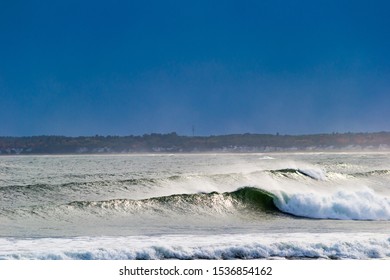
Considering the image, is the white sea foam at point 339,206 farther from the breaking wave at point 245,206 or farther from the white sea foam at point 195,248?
the white sea foam at point 195,248

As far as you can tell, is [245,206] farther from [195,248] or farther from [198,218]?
[195,248]

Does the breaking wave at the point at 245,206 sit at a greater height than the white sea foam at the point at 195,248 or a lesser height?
greater

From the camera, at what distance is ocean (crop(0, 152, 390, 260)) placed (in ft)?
31.9

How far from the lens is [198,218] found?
48.1ft

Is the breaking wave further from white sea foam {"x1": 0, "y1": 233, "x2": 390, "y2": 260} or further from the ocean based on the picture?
white sea foam {"x1": 0, "y1": 233, "x2": 390, "y2": 260}

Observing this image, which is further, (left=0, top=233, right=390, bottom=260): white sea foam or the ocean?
the ocean

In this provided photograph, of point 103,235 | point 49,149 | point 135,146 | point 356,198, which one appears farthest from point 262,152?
point 103,235

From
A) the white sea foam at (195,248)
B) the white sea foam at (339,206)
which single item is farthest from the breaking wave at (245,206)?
the white sea foam at (195,248)

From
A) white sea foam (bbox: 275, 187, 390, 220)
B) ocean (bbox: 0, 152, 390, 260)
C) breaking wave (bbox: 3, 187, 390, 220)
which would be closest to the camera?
ocean (bbox: 0, 152, 390, 260)

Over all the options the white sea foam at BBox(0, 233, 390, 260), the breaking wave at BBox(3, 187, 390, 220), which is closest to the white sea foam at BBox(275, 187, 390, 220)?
the breaking wave at BBox(3, 187, 390, 220)

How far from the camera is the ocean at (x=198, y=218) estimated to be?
31.9 ft
